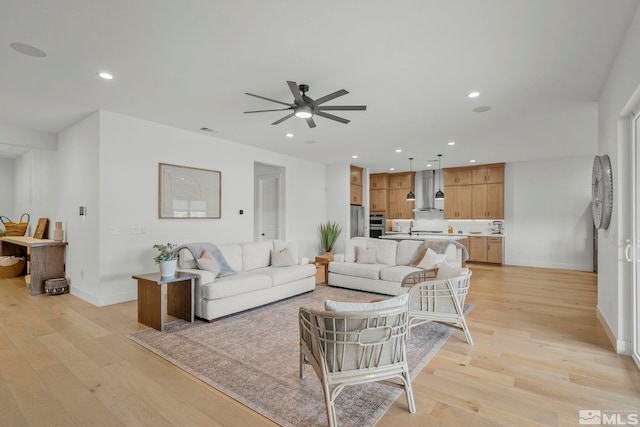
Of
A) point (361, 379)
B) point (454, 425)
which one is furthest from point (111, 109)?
point (454, 425)

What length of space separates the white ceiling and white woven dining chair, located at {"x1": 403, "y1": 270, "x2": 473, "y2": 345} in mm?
2180

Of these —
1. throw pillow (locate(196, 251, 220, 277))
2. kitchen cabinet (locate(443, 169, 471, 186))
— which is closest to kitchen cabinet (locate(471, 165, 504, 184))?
kitchen cabinet (locate(443, 169, 471, 186))

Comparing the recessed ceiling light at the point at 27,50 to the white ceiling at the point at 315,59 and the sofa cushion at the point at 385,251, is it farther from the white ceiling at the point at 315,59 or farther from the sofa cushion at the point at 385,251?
the sofa cushion at the point at 385,251

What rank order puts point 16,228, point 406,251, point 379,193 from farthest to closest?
point 379,193 → point 16,228 → point 406,251

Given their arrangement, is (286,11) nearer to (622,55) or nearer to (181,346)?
(622,55)

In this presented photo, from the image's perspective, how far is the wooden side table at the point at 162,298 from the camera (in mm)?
3553

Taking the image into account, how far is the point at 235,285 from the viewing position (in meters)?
4.03

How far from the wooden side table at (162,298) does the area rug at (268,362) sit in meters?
0.14

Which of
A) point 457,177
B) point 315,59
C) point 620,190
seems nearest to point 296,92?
point 315,59

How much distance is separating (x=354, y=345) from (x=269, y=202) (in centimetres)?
645

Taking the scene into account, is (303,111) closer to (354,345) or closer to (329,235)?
(354,345)

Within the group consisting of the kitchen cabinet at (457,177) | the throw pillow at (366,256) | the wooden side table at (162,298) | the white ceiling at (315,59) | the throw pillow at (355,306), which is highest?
the white ceiling at (315,59)

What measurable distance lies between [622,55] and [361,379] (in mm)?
3469

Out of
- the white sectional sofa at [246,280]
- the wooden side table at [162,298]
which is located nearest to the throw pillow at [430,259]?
the white sectional sofa at [246,280]
